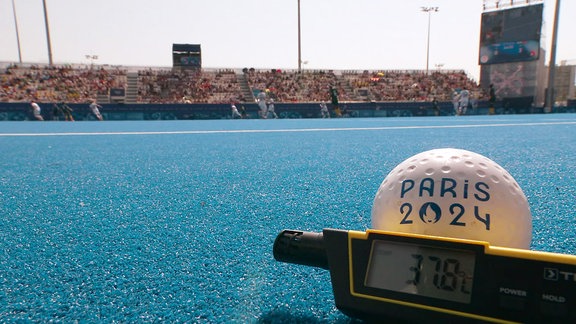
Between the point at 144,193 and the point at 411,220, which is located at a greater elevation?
the point at 411,220

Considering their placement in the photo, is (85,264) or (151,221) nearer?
(85,264)

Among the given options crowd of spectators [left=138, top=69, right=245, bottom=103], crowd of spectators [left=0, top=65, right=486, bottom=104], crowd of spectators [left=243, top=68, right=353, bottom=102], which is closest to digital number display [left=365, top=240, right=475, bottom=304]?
crowd of spectators [left=0, top=65, right=486, bottom=104]

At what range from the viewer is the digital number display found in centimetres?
78

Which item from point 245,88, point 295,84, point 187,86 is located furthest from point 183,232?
point 295,84

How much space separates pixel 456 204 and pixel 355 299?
37 cm

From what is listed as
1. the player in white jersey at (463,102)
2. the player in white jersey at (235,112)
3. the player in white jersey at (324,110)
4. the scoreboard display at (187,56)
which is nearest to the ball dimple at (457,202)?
the player in white jersey at (235,112)

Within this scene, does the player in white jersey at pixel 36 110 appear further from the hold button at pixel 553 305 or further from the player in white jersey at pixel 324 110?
the hold button at pixel 553 305

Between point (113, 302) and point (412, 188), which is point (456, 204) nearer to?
point (412, 188)

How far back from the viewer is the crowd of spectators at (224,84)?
30.6 meters

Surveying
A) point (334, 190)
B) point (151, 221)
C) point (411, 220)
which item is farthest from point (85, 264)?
point (334, 190)

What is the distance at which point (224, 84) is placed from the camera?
35469 mm

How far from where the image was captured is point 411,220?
3.29 ft

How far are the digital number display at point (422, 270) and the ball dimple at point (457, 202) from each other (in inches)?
6.2

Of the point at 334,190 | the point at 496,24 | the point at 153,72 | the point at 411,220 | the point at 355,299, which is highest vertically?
the point at 496,24
